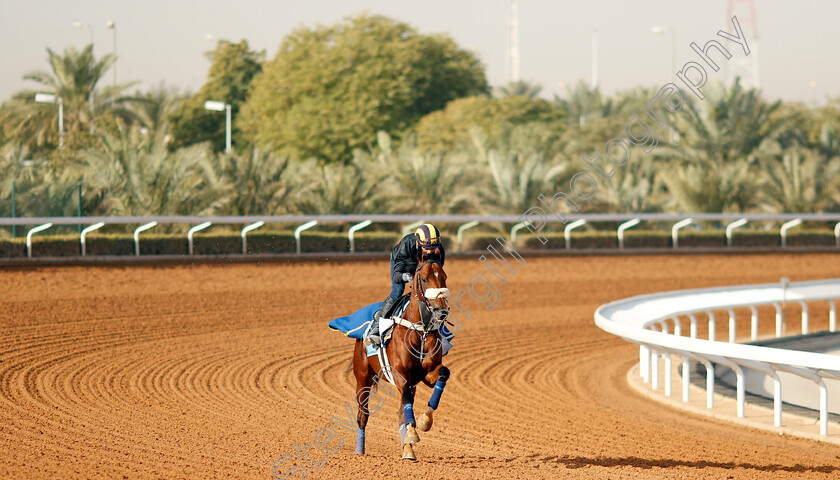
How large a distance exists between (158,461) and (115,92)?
29795 mm

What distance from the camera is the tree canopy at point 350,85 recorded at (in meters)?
40.3

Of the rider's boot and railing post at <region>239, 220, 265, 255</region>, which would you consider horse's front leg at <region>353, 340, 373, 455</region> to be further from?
railing post at <region>239, 220, 265, 255</region>

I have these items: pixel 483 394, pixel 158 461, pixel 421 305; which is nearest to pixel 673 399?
pixel 483 394

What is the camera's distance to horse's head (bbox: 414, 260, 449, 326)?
506 cm

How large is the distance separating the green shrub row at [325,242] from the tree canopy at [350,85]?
811 inches

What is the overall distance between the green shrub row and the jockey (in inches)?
406

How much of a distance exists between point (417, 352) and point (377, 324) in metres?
0.42

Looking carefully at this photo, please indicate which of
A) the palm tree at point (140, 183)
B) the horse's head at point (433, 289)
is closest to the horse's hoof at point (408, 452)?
the horse's head at point (433, 289)

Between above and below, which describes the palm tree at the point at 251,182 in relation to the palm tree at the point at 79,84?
below

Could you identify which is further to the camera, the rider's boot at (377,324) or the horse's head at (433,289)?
the rider's boot at (377,324)

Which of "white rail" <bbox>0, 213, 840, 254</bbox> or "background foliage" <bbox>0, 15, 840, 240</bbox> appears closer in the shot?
"white rail" <bbox>0, 213, 840, 254</bbox>

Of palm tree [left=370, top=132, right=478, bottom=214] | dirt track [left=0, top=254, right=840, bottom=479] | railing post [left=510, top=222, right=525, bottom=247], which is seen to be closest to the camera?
dirt track [left=0, top=254, right=840, bottom=479]

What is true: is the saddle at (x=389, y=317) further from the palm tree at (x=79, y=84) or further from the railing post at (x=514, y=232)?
the palm tree at (x=79, y=84)

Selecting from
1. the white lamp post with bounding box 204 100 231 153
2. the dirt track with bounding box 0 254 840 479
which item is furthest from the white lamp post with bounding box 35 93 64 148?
the dirt track with bounding box 0 254 840 479
